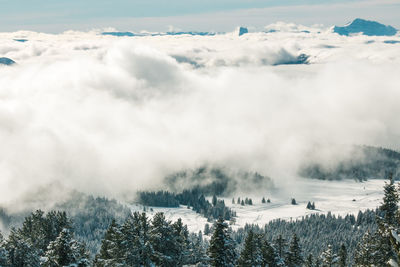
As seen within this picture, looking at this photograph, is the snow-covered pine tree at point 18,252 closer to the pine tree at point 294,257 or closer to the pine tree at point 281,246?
the pine tree at point 281,246

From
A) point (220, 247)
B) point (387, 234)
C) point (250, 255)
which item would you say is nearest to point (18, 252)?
point (220, 247)

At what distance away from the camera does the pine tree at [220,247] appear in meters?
59.7

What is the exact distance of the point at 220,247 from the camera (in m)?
60.2

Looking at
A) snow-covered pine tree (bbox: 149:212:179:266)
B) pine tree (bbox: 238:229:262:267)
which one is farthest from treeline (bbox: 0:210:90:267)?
pine tree (bbox: 238:229:262:267)

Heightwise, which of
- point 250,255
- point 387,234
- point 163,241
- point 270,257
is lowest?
point 270,257

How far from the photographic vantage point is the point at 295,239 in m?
78.8

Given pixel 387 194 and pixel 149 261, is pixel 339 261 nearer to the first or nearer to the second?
pixel 387 194

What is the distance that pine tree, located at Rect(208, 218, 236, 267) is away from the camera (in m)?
59.7

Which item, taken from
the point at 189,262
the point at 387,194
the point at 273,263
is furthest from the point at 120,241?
the point at 387,194

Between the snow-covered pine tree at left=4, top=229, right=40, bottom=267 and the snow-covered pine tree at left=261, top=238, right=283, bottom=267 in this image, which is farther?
the snow-covered pine tree at left=261, top=238, right=283, bottom=267

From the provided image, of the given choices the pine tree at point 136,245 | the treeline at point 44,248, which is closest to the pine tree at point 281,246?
the pine tree at point 136,245

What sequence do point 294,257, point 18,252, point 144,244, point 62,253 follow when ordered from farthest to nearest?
point 294,257, point 18,252, point 144,244, point 62,253

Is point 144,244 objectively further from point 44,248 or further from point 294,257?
point 294,257

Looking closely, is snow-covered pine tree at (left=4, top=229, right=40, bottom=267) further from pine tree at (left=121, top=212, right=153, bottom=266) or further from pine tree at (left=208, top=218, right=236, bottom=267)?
pine tree at (left=208, top=218, right=236, bottom=267)
